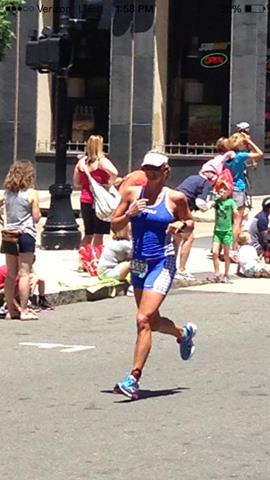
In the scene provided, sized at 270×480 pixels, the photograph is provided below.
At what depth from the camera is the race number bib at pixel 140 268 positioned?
29.7 feet

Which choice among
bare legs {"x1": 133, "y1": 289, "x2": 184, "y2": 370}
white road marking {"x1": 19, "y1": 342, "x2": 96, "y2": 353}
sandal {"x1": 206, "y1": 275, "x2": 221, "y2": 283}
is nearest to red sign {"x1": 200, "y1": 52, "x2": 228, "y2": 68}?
sandal {"x1": 206, "y1": 275, "x2": 221, "y2": 283}

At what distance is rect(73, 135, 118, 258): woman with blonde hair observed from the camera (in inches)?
626

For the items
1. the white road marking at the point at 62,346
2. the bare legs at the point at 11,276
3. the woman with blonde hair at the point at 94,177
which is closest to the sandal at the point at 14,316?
the bare legs at the point at 11,276

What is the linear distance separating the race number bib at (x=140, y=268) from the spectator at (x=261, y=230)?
330 inches

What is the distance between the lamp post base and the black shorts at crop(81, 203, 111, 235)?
219 centimetres

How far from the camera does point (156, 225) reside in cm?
902

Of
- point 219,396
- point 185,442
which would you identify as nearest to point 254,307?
point 219,396

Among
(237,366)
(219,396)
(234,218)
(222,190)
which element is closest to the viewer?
(219,396)

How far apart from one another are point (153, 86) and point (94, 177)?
1366 centimetres

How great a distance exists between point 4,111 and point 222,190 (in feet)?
49.4

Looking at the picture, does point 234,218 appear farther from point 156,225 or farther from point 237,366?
point 156,225

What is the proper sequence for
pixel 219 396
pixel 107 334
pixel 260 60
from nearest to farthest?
pixel 219 396 < pixel 107 334 < pixel 260 60

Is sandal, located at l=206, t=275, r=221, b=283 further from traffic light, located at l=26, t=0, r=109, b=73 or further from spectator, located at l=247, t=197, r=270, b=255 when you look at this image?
traffic light, located at l=26, t=0, r=109, b=73

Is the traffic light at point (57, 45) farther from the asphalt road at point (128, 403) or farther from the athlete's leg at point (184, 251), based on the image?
the asphalt road at point (128, 403)
